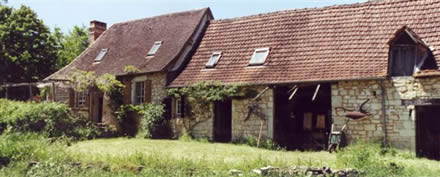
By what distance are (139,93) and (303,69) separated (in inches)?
318

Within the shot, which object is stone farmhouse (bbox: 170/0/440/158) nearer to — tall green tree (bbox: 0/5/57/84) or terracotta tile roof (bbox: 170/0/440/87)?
terracotta tile roof (bbox: 170/0/440/87)

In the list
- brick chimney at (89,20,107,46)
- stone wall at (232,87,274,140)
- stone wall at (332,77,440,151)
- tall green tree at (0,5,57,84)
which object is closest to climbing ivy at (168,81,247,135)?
stone wall at (232,87,274,140)

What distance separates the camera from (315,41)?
17.8 metres

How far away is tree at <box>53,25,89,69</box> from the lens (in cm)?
3435

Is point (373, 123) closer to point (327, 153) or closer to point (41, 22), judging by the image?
point (327, 153)

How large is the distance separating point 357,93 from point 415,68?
6.33ft

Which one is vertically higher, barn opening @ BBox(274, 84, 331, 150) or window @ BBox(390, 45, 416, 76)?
window @ BBox(390, 45, 416, 76)

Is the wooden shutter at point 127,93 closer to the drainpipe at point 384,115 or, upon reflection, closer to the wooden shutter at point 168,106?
the wooden shutter at point 168,106

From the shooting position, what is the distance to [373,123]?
1503cm

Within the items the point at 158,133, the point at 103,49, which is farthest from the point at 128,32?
the point at 158,133

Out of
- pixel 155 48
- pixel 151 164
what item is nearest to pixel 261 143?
pixel 151 164

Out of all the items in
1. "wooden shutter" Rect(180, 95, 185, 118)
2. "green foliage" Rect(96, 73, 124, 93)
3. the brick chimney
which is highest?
the brick chimney

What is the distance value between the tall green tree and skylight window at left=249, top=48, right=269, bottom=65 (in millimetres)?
16050

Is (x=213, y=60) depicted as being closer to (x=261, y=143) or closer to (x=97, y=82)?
(x=261, y=143)
